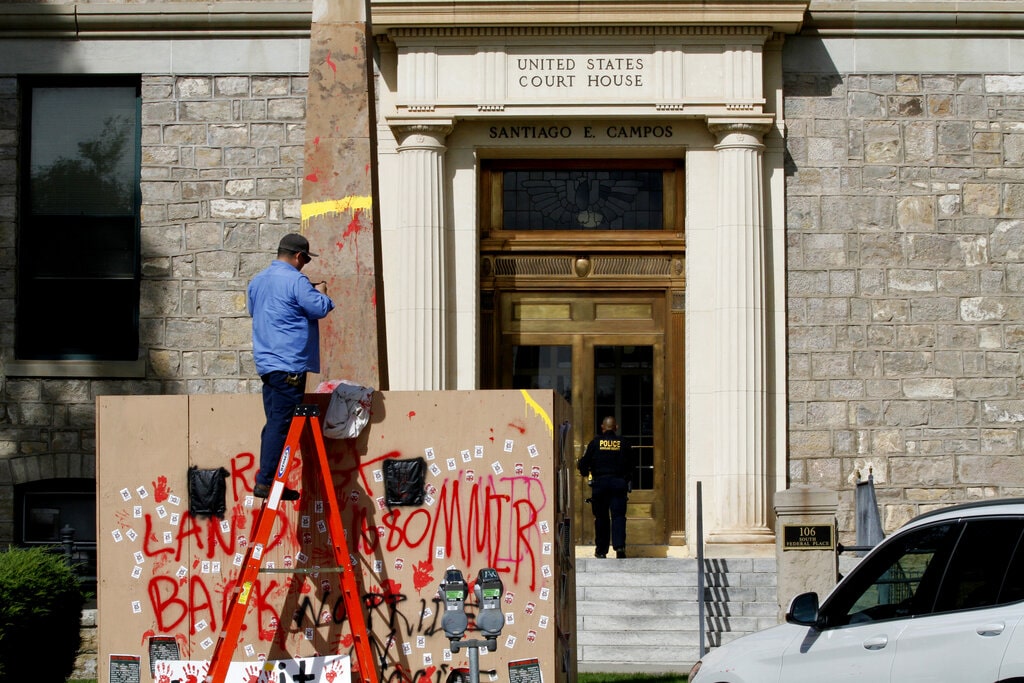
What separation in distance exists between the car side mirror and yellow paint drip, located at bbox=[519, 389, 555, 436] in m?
1.60

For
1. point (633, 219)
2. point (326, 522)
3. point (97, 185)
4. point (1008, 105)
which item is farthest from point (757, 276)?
point (326, 522)

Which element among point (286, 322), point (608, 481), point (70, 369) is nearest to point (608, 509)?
point (608, 481)

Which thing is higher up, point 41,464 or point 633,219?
point 633,219

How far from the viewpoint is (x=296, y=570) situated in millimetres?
7668

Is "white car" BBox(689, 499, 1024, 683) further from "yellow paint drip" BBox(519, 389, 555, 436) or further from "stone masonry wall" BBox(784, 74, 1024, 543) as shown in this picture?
"stone masonry wall" BBox(784, 74, 1024, 543)

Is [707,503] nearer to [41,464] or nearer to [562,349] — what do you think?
[562,349]

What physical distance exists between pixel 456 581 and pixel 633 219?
36.1 ft

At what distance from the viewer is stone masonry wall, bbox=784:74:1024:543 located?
55.1 ft

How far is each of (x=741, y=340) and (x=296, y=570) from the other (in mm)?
9806

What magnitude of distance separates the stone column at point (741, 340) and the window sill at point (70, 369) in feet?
22.2

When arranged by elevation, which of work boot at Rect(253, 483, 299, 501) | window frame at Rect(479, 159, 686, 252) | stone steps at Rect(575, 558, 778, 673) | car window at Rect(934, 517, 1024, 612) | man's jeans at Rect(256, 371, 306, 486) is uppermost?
window frame at Rect(479, 159, 686, 252)

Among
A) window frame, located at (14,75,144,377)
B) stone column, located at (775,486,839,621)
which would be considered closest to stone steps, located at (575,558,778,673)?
stone column, located at (775,486,839,621)

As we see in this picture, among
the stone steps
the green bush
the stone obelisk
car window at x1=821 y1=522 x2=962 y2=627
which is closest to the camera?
car window at x1=821 y1=522 x2=962 y2=627

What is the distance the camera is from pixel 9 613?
8.96 meters
